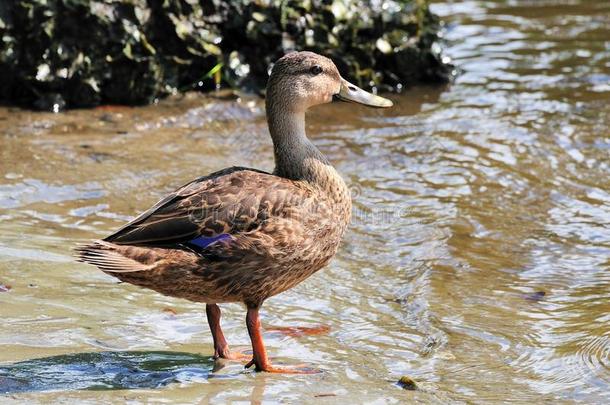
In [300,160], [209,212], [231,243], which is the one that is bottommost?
[231,243]

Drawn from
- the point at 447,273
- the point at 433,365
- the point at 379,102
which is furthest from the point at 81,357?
the point at 447,273

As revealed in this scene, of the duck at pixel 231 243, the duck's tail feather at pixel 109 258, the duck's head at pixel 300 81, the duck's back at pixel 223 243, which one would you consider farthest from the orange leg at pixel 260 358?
the duck's head at pixel 300 81

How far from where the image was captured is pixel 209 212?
5.14 meters

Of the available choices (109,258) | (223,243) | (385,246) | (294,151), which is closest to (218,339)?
(223,243)

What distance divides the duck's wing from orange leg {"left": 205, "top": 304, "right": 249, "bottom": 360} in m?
0.51

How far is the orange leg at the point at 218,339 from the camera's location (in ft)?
17.5

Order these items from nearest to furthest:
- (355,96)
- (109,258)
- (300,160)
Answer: (109,258) < (300,160) < (355,96)

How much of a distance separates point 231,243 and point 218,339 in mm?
576

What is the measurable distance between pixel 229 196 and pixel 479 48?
765 cm

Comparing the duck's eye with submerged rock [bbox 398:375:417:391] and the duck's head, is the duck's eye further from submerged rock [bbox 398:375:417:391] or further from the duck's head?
submerged rock [bbox 398:375:417:391]

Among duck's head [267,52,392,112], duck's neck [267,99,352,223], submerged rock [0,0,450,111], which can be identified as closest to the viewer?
duck's neck [267,99,352,223]

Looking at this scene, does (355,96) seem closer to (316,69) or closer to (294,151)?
(316,69)

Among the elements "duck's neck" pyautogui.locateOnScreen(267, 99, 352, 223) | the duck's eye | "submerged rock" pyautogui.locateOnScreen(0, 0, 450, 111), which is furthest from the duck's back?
"submerged rock" pyautogui.locateOnScreen(0, 0, 450, 111)

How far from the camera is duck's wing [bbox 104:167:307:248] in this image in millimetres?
5066
